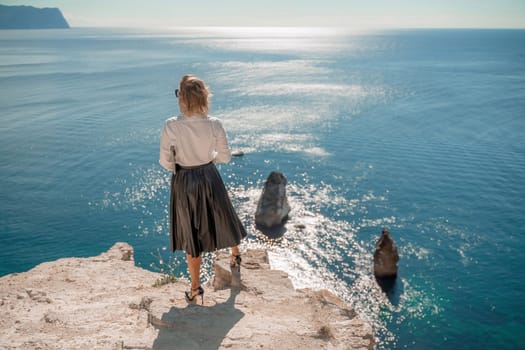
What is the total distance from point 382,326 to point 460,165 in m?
29.8

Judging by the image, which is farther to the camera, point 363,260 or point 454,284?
point 363,260

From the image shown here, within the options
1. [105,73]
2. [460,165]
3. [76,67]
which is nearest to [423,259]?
[460,165]

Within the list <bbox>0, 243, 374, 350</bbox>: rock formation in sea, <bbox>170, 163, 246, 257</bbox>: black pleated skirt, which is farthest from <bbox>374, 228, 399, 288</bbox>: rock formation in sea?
<bbox>170, 163, 246, 257</bbox>: black pleated skirt

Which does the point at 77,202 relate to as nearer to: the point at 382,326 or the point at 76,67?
the point at 382,326

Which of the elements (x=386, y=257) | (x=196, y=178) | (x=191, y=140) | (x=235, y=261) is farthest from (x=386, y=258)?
(x=191, y=140)

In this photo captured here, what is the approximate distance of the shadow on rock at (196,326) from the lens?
20.4 feet

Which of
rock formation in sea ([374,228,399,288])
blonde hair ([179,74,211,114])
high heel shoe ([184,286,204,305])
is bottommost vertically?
rock formation in sea ([374,228,399,288])

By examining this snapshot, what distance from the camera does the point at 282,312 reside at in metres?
7.52

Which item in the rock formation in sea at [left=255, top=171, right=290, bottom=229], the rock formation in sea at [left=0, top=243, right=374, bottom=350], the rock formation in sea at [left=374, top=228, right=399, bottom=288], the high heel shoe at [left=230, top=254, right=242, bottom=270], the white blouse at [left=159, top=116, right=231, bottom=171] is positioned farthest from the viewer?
the rock formation in sea at [left=255, top=171, right=290, bottom=229]

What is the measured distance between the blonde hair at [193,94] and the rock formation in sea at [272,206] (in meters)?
27.9

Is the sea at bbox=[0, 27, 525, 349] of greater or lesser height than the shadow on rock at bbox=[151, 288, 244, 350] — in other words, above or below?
below

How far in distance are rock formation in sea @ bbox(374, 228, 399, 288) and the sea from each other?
33.4 inches

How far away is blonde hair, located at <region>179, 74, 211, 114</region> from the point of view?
6.23 meters

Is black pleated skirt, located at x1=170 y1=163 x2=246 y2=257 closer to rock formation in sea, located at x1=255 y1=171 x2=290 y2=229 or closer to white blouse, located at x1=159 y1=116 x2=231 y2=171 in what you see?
white blouse, located at x1=159 y1=116 x2=231 y2=171
